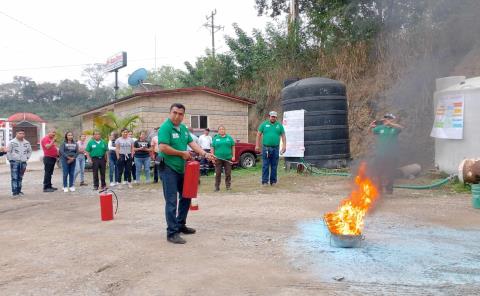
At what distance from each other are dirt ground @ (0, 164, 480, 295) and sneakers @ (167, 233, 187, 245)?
0.08 meters

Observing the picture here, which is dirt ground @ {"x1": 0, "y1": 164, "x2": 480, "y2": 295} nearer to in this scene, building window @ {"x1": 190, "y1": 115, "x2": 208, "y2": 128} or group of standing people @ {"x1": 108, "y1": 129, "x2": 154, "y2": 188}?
group of standing people @ {"x1": 108, "y1": 129, "x2": 154, "y2": 188}

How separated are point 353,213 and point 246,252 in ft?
4.71

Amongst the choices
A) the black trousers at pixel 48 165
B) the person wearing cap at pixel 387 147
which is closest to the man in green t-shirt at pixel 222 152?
the person wearing cap at pixel 387 147

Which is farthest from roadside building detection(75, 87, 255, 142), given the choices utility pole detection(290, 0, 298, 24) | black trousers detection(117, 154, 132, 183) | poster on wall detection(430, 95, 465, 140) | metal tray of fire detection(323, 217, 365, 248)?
metal tray of fire detection(323, 217, 365, 248)

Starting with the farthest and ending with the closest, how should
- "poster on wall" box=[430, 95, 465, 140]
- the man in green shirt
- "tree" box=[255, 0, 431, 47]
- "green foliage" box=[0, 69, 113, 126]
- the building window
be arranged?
"green foliage" box=[0, 69, 113, 126] < the building window < "tree" box=[255, 0, 431, 47] < the man in green shirt < "poster on wall" box=[430, 95, 465, 140]

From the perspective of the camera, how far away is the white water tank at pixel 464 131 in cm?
932

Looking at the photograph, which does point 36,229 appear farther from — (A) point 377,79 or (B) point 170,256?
(A) point 377,79

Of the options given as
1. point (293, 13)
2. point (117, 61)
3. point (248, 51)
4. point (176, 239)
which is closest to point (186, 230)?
point (176, 239)

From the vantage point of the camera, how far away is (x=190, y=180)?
531 cm

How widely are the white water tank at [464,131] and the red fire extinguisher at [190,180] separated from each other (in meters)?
7.23

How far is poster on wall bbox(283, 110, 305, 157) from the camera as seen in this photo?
12.8 m

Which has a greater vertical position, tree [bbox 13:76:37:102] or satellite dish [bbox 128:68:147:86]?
tree [bbox 13:76:37:102]

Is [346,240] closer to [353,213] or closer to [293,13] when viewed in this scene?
[353,213]

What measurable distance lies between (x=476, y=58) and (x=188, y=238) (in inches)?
499
